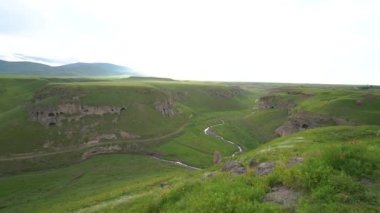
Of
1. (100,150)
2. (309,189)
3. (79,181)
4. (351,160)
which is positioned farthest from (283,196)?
(100,150)

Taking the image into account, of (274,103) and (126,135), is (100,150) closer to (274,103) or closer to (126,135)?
(126,135)

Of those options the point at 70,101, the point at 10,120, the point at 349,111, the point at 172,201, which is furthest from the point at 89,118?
the point at 172,201

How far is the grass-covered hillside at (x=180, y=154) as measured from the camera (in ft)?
43.3

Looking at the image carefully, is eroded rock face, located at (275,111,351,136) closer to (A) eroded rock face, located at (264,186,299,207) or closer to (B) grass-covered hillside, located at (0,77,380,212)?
(B) grass-covered hillside, located at (0,77,380,212)

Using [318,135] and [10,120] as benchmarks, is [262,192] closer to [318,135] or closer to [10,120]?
[318,135]

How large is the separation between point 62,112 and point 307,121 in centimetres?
7632

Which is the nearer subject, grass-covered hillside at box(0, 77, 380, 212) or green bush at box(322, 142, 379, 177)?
grass-covered hillside at box(0, 77, 380, 212)

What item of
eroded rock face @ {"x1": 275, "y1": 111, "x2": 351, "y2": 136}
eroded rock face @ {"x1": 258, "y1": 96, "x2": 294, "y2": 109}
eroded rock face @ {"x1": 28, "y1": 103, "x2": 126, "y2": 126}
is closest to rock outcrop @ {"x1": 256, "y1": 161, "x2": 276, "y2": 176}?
eroded rock face @ {"x1": 275, "y1": 111, "x2": 351, "y2": 136}

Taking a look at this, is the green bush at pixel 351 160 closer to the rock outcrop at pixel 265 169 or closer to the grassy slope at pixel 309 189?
the grassy slope at pixel 309 189

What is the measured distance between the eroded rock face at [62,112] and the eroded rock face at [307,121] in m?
60.1

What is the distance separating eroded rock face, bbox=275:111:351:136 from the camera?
282 feet

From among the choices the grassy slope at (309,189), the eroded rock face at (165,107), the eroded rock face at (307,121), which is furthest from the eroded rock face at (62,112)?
the grassy slope at (309,189)

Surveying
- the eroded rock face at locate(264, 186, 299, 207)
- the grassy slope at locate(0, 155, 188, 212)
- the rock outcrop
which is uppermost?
the eroded rock face at locate(264, 186, 299, 207)

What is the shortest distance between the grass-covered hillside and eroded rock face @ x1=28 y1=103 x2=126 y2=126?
35 centimetres
